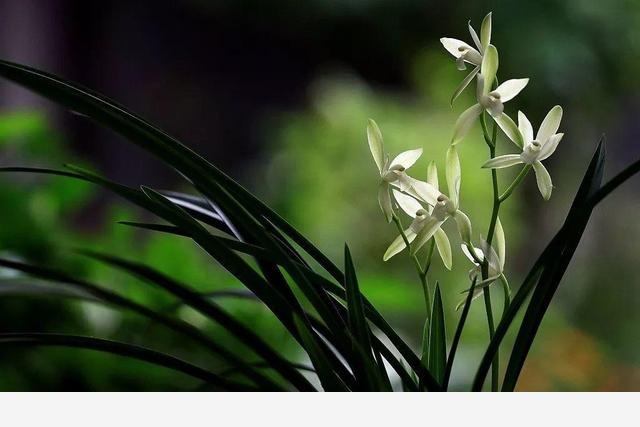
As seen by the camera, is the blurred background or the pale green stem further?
the blurred background

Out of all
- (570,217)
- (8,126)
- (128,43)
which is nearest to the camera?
(570,217)

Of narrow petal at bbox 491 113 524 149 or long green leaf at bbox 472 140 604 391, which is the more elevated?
narrow petal at bbox 491 113 524 149

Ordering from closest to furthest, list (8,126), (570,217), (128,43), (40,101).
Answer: (570,217) → (8,126) → (40,101) → (128,43)

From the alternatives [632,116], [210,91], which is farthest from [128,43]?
[632,116]

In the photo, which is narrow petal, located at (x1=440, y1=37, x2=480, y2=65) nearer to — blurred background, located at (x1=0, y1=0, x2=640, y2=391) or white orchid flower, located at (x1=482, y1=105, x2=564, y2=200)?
white orchid flower, located at (x1=482, y1=105, x2=564, y2=200)

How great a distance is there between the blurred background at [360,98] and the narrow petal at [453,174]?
6.21 feet

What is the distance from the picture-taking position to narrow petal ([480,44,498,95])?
1.18ft

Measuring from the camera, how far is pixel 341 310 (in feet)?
1.32

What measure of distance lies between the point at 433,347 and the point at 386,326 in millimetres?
49

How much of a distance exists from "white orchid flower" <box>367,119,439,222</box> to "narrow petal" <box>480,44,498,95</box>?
4cm

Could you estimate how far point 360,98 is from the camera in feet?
8.41

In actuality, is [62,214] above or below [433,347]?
above

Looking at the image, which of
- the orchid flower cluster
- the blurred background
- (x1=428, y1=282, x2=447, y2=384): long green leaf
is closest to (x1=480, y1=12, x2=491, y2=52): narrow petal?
the orchid flower cluster
